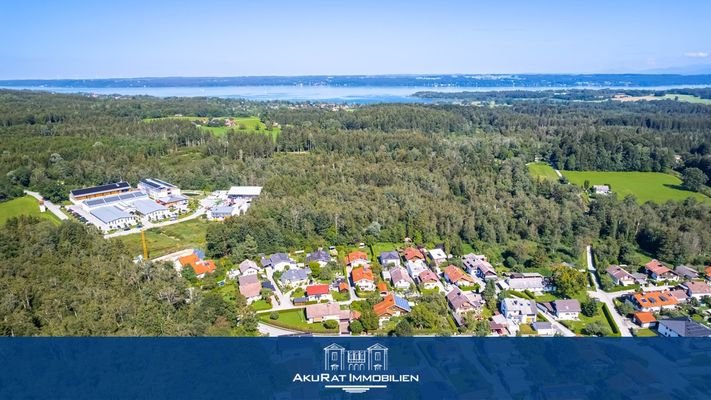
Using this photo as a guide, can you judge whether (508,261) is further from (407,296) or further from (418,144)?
(418,144)

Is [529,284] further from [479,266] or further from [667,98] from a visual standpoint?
[667,98]

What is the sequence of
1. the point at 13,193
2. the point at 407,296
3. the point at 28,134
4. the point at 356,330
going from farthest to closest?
the point at 28,134
the point at 13,193
the point at 407,296
the point at 356,330

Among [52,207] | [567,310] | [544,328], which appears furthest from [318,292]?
[52,207]

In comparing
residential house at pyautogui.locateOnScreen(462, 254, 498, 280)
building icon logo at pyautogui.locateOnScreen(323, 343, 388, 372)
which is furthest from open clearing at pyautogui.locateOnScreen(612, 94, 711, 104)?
building icon logo at pyautogui.locateOnScreen(323, 343, 388, 372)

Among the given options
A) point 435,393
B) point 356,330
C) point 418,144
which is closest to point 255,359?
point 356,330

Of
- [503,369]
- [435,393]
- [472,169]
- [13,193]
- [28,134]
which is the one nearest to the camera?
[435,393]

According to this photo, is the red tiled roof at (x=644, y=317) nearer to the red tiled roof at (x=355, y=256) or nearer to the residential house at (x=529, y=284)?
the residential house at (x=529, y=284)

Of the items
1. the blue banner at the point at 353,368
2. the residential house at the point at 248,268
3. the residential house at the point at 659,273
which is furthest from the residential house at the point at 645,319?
the residential house at the point at 248,268
